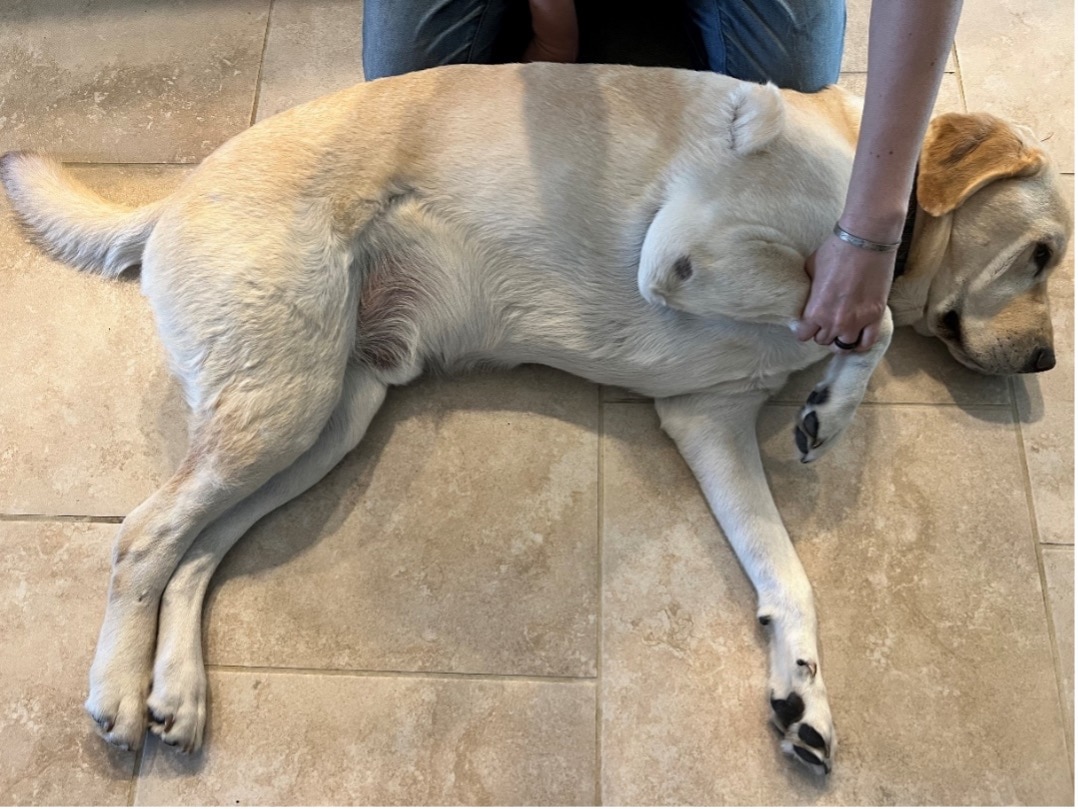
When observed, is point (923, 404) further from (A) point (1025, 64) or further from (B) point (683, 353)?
(A) point (1025, 64)

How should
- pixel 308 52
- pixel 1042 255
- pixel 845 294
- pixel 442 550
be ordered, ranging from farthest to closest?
pixel 308 52 → pixel 442 550 → pixel 1042 255 → pixel 845 294

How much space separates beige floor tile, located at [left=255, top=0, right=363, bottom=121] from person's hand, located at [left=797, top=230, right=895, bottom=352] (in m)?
1.53

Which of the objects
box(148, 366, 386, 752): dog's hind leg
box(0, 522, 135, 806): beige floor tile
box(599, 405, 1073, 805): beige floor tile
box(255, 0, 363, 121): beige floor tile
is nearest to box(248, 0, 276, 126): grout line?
box(255, 0, 363, 121): beige floor tile

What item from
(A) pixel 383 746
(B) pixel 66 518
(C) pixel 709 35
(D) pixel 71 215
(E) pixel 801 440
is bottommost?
(A) pixel 383 746

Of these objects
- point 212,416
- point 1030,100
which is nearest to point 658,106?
point 212,416

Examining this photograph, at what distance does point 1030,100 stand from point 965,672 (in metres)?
1.65

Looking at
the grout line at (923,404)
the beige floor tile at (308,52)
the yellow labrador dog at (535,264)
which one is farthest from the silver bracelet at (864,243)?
→ the beige floor tile at (308,52)

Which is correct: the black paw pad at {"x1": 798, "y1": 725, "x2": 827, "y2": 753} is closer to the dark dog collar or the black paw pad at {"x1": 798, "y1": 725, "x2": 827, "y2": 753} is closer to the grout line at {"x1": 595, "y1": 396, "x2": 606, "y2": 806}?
the grout line at {"x1": 595, "y1": 396, "x2": 606, "y2": 806}

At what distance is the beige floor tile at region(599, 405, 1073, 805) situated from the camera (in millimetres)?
1802

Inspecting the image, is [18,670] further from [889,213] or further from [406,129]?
[889,213]

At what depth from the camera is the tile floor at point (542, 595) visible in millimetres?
1821

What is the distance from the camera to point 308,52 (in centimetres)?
253

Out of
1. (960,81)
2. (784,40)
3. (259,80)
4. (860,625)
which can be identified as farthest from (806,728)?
(259,80)

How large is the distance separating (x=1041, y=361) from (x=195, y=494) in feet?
6.47
